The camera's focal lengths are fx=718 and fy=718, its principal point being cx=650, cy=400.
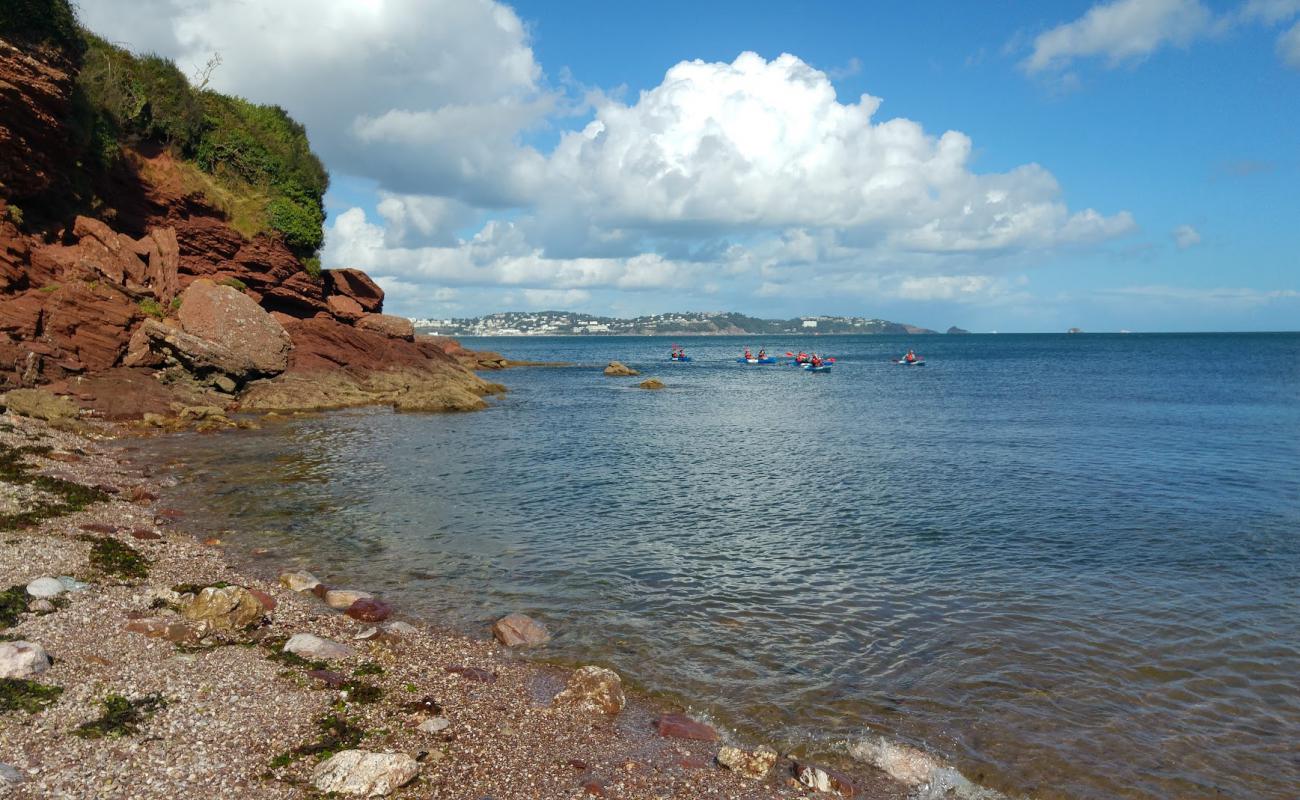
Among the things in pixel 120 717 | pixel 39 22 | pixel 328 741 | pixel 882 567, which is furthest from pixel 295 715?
pixel 39 22

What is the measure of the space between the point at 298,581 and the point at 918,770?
36.3 feet

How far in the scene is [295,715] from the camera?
8.20m

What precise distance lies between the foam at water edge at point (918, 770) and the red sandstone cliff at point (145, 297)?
32940 millimetres

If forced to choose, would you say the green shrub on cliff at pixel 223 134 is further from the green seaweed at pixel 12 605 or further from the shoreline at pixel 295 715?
the shoreline at pixel 295 715

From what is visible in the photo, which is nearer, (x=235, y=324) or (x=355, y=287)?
(x=235, y=324)

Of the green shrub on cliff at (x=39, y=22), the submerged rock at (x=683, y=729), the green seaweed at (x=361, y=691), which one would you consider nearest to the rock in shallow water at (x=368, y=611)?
the green seaweed at (x=361, y=691)

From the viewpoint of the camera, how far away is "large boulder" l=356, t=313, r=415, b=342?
51.2 meters

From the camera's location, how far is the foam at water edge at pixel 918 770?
8039 mm

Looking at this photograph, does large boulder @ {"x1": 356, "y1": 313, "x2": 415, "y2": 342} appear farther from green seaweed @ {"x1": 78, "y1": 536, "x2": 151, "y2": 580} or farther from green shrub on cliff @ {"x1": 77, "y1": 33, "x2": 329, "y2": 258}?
green seaweed @ {"x1": 78, "y1": 536, "x2": 151, "y2": 580}

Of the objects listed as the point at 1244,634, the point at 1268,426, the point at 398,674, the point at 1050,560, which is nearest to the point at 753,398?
the point at 1268,426

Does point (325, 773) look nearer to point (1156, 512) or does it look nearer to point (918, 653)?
point (918, 653)

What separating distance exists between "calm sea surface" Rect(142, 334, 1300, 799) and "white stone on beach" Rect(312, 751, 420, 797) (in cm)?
408

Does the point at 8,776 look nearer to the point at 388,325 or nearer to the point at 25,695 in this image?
the point at 25,695

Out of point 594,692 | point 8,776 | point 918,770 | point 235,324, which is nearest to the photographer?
point 8,776
